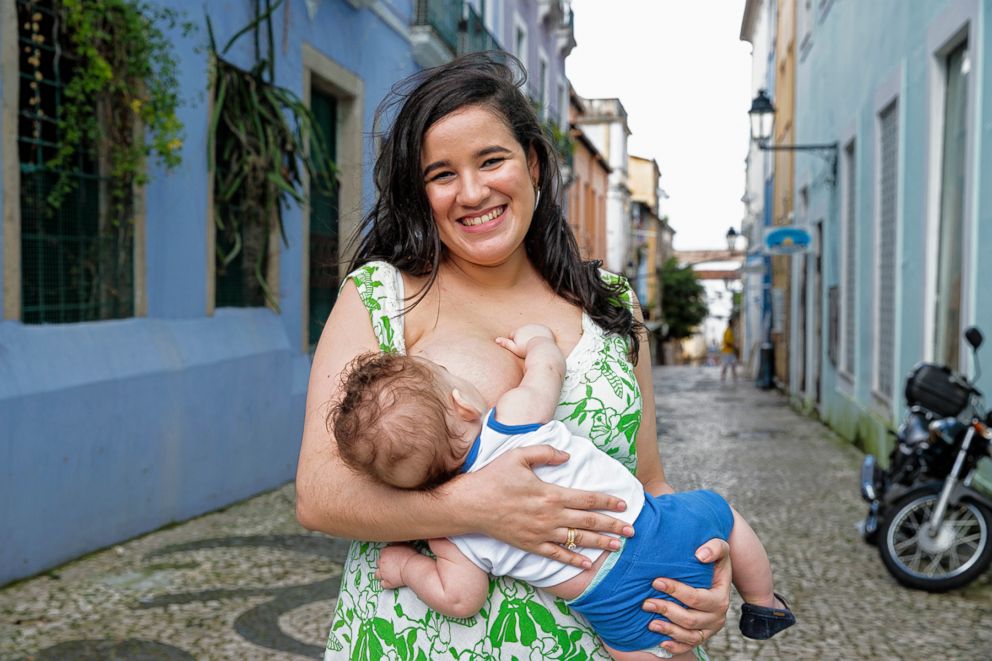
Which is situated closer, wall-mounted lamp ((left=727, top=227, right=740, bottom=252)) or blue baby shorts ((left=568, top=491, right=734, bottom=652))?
blue baby shorts ((left=568, top=491, right=734, bottom=652))

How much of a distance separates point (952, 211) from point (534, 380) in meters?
6.97

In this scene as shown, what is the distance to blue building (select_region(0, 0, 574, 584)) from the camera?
524cm

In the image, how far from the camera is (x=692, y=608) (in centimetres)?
171

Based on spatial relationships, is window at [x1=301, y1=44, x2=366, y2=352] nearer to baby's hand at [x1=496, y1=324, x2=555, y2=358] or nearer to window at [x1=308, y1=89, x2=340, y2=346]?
window at [x1=308, y1=89, x2=340, y2=346]

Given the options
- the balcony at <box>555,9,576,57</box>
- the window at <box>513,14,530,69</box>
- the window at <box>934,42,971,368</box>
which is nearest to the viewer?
the window at <box>934,42,971,368</box>

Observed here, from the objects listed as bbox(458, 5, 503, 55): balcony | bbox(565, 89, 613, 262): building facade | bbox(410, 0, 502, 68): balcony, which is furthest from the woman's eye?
bbox(565, 89, 613, 262): building facade

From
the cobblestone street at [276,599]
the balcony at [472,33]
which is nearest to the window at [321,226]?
the cobblestone street at [276,599]

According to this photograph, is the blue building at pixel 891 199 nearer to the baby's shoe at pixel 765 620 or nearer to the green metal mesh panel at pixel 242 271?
the baby's shoe at pixel 765 620

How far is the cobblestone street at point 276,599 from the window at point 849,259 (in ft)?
16.6

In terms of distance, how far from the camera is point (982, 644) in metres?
4.51

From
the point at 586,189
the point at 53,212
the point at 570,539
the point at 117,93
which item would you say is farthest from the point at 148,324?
the point at 586,189

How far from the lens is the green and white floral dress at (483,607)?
1.73 metres

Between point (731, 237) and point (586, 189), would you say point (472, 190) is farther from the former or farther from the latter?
point (586, 189)

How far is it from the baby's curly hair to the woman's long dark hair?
22cm
